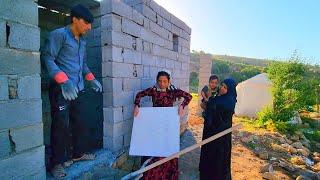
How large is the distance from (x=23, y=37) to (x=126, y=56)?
171 cm

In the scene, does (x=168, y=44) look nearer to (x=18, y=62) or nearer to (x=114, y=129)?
(x=114, y=129)

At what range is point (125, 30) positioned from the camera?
3.82 metres

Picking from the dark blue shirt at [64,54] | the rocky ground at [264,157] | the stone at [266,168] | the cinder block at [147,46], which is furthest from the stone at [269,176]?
the dark blue shirt at [64,54]

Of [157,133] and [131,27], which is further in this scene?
[131,27]

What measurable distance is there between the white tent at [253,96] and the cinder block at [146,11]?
9734 mm

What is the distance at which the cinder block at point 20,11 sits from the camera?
2.09 m

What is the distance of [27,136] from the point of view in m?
2.36

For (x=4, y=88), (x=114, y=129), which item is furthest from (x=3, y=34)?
(x=114, y=129)

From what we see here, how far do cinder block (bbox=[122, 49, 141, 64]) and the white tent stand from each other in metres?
10.3

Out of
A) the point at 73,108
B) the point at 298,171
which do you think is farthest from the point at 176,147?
the point at 298,171

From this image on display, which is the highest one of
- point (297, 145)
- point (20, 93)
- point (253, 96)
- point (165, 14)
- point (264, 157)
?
point (165, 14)

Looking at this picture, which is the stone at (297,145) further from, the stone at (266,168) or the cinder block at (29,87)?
the cinder block at (29,87)

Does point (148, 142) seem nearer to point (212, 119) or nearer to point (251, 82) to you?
point (212, 119)

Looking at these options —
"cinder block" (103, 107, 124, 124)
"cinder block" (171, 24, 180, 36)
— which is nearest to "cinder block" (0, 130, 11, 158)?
"cinder block" (103, 107, 124, 124)
